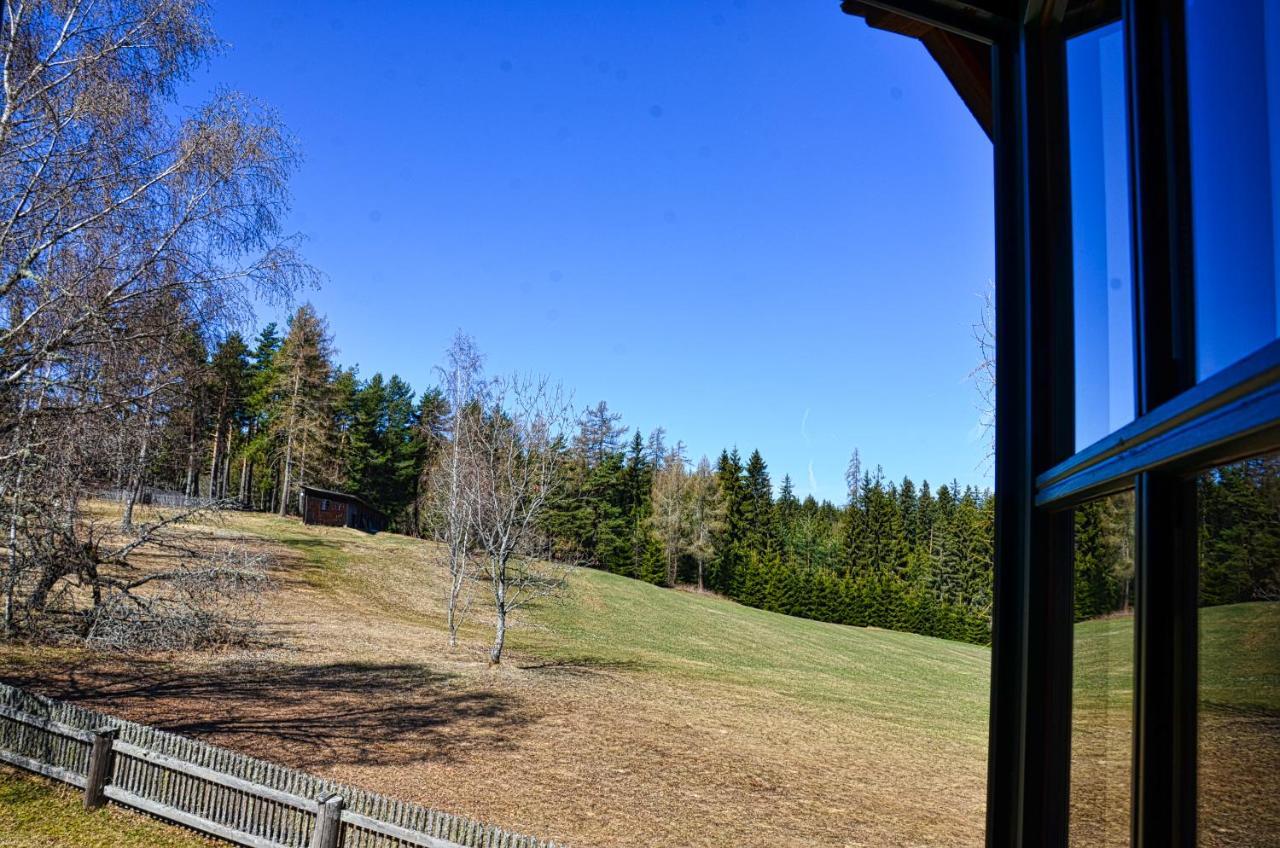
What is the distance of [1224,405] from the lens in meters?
0.52

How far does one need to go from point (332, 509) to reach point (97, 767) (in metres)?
35.9

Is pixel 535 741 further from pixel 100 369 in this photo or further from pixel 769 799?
pixel 100 369

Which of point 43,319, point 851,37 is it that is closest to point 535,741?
point 43,319

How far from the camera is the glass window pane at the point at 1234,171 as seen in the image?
533mm

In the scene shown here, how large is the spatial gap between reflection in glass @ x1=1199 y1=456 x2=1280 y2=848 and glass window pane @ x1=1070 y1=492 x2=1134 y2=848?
0.18 meters

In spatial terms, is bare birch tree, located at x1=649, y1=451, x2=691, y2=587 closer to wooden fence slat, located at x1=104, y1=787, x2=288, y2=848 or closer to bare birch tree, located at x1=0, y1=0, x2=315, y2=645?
bare birch tree, located at x1=0, y1=0, x2=315, y2=645

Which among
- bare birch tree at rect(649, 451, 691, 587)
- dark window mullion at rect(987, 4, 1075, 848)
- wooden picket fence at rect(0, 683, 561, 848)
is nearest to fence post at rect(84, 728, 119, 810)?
wooden picket fence at rect(0, 683, 561, 848)

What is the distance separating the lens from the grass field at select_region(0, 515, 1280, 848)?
8.98 metres

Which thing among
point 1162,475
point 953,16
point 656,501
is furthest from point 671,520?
point 1162,475

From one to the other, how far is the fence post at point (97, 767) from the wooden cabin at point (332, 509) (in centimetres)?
3277

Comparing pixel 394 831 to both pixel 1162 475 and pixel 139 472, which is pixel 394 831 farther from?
pixel 139 472

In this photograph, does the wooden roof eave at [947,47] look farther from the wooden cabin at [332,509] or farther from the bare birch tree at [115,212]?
the wooden cabin at [332,509]

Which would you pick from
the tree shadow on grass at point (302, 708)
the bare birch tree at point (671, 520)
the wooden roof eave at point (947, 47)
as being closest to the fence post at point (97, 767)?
the tree shadow on grass at point (302, 708)

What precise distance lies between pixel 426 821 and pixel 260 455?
40.3 meters
